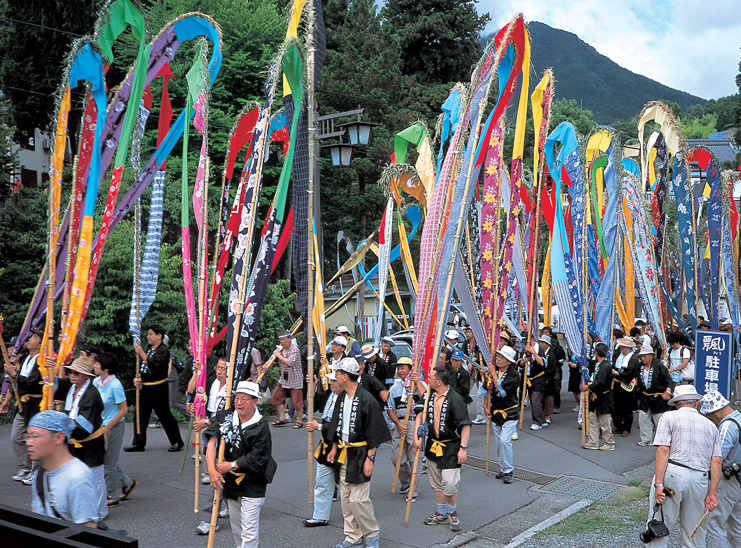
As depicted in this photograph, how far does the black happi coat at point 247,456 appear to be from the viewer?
5.51 metres

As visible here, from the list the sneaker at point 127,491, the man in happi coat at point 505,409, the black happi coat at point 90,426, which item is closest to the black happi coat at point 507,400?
the man in happi coat at point 505,409

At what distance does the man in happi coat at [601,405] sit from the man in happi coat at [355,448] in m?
5.57

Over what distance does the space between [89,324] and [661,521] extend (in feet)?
34.6

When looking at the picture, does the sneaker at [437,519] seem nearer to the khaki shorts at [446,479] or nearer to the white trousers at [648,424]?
the khaki shorts at [446,479]

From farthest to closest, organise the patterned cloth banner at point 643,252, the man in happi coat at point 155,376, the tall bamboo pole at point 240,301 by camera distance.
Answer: the patterned cloth banner at point 643,252
the man in happi coat at point 155,376
the tall bamboo pole at point 240,301

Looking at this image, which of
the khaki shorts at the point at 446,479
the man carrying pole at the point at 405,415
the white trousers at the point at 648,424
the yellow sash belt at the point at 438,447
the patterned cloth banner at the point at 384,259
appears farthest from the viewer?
the patterned cloth banner at the point at 384,259

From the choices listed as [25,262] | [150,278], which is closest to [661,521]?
[150,278]

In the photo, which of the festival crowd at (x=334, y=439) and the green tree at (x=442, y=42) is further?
the green tree at (x=442, y=42)

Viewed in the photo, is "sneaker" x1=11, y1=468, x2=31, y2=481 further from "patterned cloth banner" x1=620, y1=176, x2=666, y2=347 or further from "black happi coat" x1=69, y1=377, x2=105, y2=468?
"patterned cloth banner" x1=620, y1=176, x2=666, y2=347

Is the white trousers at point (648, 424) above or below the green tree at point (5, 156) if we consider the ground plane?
below

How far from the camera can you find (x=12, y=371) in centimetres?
805

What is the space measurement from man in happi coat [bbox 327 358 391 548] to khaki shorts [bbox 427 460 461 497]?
2.95ft

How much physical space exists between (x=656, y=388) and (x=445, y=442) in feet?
17.9

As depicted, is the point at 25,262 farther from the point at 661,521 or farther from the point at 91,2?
the point at 661,521
